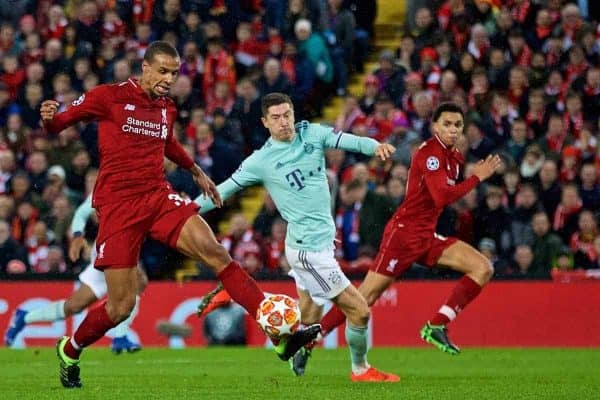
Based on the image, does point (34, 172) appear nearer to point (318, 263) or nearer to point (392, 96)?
point (392, 96)

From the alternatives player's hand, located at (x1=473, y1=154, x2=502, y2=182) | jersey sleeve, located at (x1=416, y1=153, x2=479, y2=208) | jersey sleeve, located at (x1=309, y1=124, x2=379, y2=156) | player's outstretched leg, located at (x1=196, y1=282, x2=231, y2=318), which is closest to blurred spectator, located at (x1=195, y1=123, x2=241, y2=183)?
jersey sleeve, located at (x1=416, y1=153, x2=479, y2=208)

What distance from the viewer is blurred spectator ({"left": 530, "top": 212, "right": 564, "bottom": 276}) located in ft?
60.5

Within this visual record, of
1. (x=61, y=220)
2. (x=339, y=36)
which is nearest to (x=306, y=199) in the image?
(x=61, y=220)

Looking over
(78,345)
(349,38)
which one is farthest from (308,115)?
(78,345)

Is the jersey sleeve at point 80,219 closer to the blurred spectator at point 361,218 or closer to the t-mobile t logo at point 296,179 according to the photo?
the t-mobile t logo at point 296,179

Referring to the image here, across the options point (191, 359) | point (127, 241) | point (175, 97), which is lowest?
point (191, 359)

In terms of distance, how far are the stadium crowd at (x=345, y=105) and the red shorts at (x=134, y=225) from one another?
7.73 metres

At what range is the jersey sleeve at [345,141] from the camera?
447 inches

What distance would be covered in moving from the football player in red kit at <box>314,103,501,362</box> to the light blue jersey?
1.21 m

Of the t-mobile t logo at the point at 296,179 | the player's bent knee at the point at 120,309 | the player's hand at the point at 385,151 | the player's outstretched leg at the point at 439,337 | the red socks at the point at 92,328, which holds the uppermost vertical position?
the player's hand at the point at 385,151

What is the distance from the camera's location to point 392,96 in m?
21.2

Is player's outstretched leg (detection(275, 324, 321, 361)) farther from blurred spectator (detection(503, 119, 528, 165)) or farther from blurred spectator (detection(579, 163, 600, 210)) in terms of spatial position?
blurred spectator (detection(503, 119, 528, 165))

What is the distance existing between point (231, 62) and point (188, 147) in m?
2.16

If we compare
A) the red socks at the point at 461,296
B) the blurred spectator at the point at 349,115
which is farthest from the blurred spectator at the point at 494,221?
the red socks at the point at 461,296
